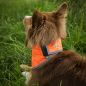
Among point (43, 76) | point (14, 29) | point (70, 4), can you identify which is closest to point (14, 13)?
point (14, 29)

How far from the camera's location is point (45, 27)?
4.17m

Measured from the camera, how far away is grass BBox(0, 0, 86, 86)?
15.5 feet

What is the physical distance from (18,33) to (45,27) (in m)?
1.35

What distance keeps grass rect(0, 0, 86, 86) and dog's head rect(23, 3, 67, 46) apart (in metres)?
0.60

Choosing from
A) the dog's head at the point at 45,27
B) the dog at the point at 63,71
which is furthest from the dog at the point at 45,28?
the dog at the point at 63,71

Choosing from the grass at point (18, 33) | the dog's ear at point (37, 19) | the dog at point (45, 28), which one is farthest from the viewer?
the grass at point (18, 33)

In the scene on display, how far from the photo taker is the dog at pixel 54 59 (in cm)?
352

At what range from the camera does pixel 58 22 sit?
14.1 ft

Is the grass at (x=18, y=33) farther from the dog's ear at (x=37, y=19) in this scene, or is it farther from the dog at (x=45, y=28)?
the dog's ear at (x=37, y=19)

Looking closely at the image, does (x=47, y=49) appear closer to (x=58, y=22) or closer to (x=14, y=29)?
(x=58, y=22)

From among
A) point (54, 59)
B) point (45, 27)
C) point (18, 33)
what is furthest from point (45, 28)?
point (18, 33)

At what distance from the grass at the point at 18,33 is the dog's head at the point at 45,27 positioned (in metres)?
0.60

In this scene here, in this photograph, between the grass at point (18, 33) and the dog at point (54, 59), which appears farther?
the grass at point (18, 33)

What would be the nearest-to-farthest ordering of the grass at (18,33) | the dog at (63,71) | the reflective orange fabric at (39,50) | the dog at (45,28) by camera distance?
the dog at (63,71) → the dog at (45,28) → the reflective orange fabric at (39,50) → the grass at (18,33)
